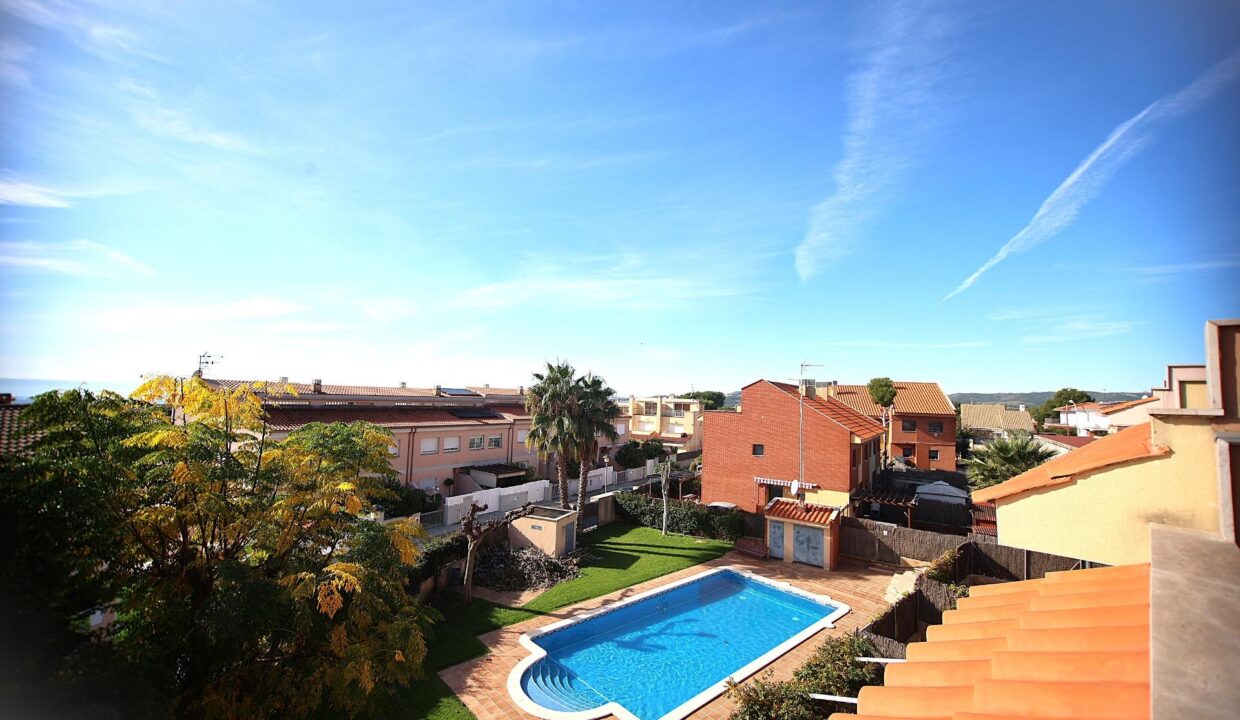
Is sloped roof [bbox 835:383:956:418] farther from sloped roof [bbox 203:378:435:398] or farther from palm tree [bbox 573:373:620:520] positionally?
sloped roof [bbox 203:378:435:398]

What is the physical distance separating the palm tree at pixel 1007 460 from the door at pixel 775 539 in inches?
413

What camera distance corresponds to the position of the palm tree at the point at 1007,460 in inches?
977

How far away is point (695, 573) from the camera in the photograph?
21859 millimetres

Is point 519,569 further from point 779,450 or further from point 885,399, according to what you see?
point 885,399

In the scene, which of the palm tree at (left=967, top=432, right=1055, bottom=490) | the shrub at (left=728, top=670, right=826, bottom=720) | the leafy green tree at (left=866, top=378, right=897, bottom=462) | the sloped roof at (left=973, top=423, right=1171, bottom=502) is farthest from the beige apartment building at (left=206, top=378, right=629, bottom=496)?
the leafy green tree at (left=866, top=378, right=897, bottom=462)

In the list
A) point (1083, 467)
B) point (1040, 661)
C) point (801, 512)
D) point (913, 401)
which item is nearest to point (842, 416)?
point (801, 512)

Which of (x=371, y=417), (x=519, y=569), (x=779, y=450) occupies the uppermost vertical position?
(x=371, y=417)

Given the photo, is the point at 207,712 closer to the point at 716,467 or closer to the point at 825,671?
the point at 825,671

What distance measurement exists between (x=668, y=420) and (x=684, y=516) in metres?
42.7

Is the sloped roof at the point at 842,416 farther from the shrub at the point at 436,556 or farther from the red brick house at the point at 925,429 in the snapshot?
the shrub at the point at 436,556

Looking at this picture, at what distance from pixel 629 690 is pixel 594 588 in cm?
603

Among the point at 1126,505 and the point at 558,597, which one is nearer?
the point at 1126,505

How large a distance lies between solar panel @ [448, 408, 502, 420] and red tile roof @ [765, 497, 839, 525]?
69.4 feet

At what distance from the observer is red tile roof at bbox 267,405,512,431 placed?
91.8 ft
